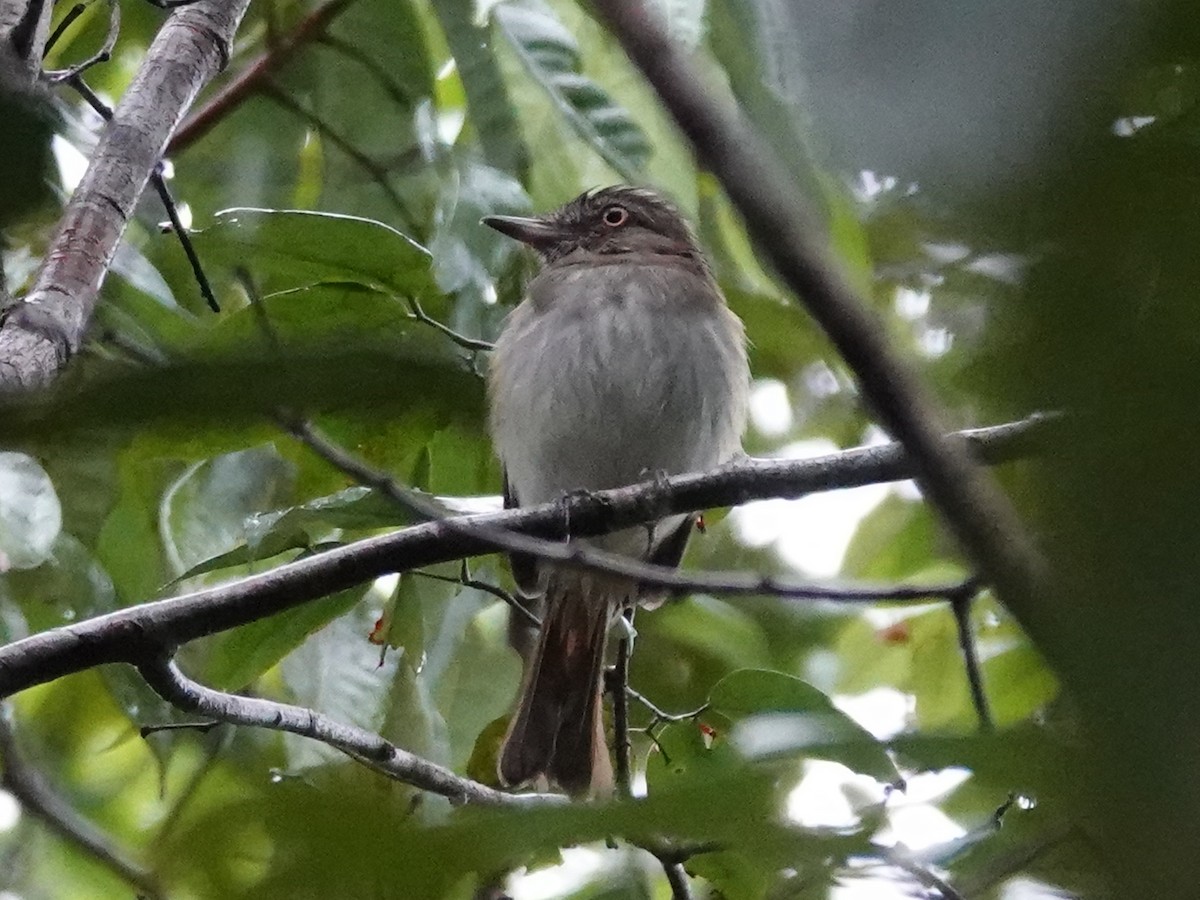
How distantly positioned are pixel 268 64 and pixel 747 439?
5.77ft

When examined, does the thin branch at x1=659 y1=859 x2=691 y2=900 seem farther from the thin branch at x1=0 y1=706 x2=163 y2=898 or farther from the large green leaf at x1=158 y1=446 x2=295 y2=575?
the thin branch at x1=0 y1=706 x2=163 y2=898

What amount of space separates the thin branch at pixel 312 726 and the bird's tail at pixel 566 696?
747 millimetres

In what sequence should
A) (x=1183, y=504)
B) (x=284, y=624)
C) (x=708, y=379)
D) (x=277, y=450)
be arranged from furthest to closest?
(x=708, y=379) < (x=277, y=450) < (x=284, y=624) < (x=1183, y=504)

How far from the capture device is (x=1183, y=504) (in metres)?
0.39

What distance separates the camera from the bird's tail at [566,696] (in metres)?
3.69

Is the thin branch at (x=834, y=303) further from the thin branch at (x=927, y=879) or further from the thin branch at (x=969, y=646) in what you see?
the thin branch at (x=969, y=646)

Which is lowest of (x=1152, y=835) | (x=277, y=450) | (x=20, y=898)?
(x=1152, y=835)

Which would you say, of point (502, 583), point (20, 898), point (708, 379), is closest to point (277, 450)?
point (502, 583)

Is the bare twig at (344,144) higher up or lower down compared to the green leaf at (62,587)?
higher up

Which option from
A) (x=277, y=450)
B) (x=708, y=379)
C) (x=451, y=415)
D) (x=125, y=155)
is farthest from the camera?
(x=708, y=379)

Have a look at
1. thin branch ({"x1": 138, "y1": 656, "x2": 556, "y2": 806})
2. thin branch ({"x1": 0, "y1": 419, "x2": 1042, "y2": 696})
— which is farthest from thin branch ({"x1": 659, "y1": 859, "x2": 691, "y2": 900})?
thin branch ({"x1": 0, "y1": 419, "x2": 1042, "y2": 696})

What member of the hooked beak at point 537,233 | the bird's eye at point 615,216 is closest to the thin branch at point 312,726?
the hooked beak at point 537,233

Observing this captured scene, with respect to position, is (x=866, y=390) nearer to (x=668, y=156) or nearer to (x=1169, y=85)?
(x=1169, y=85)

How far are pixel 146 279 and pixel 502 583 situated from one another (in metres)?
1.35
